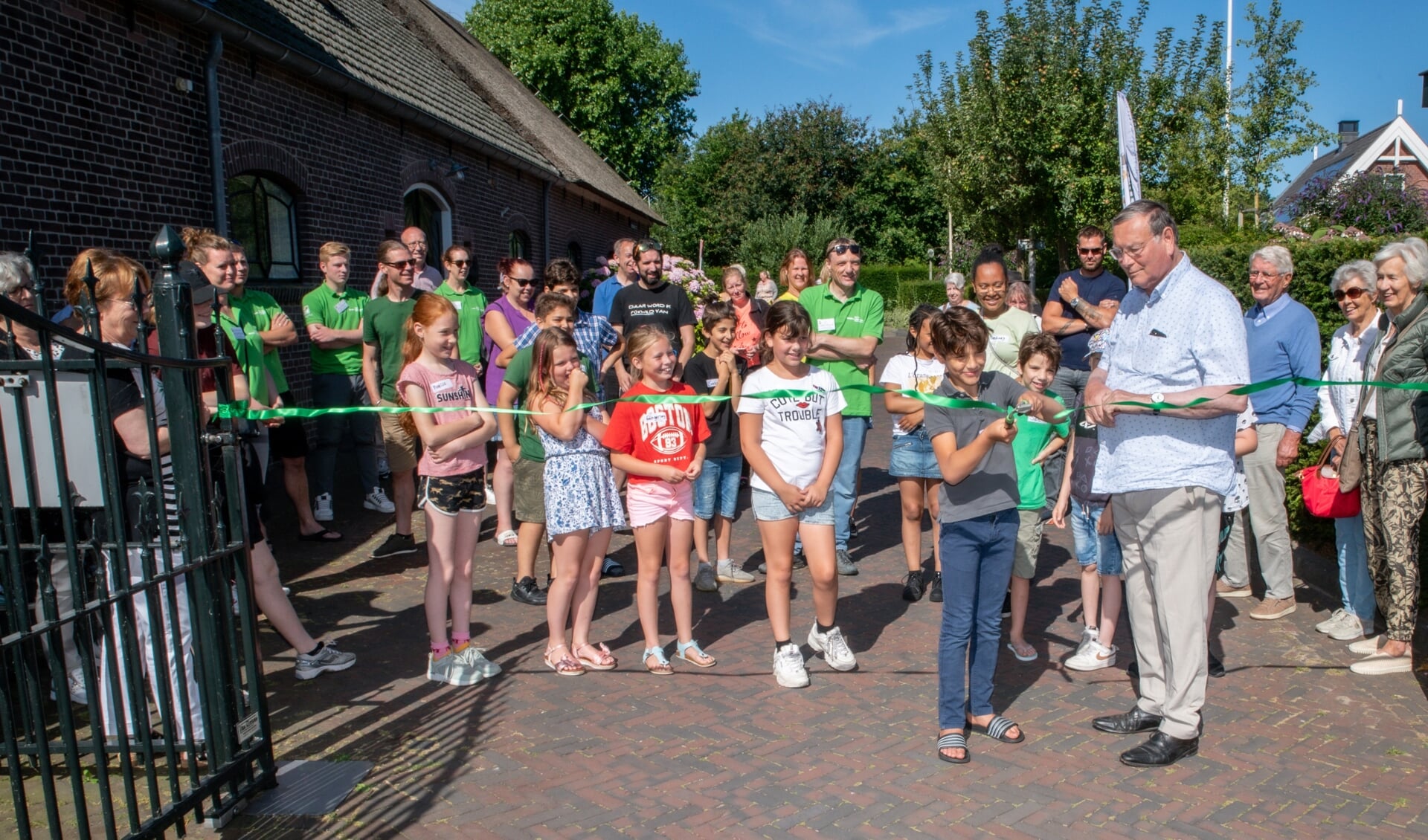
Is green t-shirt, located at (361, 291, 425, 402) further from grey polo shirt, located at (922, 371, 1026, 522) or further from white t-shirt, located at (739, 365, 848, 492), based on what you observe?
grey polo shirt, located at (922, 371, 1026, 522)

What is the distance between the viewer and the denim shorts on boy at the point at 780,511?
4820mm

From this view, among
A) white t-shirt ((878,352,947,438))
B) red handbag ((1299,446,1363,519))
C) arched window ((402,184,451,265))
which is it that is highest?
arched window ((402,184,451,265))

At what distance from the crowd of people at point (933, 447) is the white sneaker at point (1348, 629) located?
0.02 m

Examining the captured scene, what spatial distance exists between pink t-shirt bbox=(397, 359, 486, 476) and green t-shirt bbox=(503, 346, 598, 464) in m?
0.40

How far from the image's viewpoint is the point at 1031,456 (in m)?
5.12

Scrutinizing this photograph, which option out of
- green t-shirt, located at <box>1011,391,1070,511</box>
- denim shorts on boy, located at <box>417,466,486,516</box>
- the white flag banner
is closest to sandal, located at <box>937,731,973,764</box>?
green t-shirt, located at <box>1011,391,1070,511</box>

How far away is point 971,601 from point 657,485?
165 centimetres

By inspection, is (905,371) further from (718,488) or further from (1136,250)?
(1136,250)

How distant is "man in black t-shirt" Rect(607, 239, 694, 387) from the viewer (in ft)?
24.5

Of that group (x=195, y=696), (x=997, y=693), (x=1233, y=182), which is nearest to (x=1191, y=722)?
(x=997, y=693)

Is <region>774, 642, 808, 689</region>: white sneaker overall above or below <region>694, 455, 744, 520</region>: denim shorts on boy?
below

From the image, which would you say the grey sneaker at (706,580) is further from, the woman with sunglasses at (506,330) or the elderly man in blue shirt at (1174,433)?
the elderly man in blue shirt at (1174,433)

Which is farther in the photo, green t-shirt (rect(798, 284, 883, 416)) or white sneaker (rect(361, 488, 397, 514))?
white sneaker (rect(361, 488, 397, 514))

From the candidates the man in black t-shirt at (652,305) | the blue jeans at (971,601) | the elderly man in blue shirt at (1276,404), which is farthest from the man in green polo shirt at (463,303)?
the elderly man in blue shirt at (1276,404)
